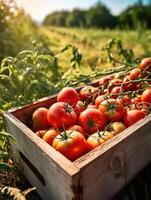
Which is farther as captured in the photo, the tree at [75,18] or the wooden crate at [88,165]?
the tree at [75,18]

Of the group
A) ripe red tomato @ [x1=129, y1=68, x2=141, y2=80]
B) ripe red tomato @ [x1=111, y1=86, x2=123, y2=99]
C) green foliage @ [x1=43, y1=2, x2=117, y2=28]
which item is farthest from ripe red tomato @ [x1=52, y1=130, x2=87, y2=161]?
green foliage @ [x1=43, y1=2, x2=117, y2=28]

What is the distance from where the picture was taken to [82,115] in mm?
1396

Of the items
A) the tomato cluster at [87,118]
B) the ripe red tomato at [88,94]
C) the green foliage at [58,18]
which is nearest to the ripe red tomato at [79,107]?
the tomato cluster at [87,118]

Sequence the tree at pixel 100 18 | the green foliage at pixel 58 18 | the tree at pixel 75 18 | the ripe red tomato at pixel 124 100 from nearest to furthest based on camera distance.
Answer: the ripe red tomato at pixel 124 100
the tree at pixel 100 18
the tree at pixel 75 18
the green foliage at pixel 58 18

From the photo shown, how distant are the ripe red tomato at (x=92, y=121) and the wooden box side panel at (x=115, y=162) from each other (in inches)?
7.2

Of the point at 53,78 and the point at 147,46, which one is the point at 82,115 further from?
the point at 147,46

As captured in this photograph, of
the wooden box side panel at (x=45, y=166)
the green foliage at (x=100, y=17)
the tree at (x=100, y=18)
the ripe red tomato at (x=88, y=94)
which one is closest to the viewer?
the wooden box side panel at (x=45, y=166)

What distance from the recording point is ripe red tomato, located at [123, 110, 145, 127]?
1.35 meters

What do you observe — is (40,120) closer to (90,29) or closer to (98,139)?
(98,139)

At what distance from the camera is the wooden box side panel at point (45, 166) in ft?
3.26

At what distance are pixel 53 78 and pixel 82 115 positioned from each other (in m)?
1.15

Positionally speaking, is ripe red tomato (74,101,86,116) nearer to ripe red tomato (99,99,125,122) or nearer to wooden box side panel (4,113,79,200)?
ripe red tomato (99,99,125,122)

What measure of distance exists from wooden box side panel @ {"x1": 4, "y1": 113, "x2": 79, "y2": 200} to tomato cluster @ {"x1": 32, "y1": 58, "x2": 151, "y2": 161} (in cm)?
7

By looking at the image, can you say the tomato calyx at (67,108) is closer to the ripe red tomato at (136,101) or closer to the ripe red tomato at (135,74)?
the ripe red tomato at (136,101)
